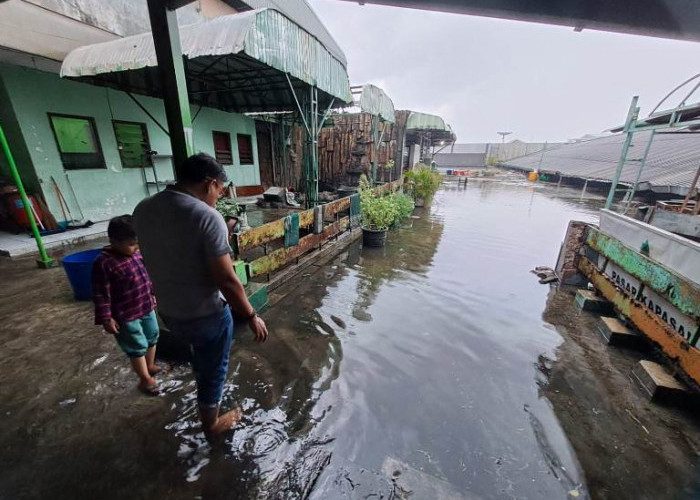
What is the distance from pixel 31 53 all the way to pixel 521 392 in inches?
388

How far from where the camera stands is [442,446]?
218cm

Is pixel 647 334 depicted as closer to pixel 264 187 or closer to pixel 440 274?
pixel 440 274

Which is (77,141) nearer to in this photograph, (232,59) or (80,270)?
(232,59)

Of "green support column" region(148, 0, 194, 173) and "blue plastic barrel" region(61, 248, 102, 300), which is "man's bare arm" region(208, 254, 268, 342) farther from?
"blue plastic barrel" region(61, 248, 102, 300)

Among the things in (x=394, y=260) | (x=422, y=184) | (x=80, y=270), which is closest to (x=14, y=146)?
(x=80, y=270)

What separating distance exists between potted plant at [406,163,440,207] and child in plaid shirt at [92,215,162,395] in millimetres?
10718

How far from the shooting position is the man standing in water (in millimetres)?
1564

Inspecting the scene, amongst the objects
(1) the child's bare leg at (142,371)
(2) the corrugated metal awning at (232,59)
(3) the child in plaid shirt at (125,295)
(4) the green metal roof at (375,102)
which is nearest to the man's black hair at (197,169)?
(3) the child in plaid shirt at (125,295)

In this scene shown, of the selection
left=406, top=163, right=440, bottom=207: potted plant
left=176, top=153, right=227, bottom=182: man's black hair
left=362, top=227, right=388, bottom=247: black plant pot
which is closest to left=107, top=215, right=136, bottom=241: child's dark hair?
left=176, top=153, right=227, bottom=182: man's black hair

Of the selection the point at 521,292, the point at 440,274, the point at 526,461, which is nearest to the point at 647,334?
the point at 521,292

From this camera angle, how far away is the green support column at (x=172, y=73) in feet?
8.52

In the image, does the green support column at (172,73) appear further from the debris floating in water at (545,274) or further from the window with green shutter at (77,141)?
the debris floating in water at (545,274)

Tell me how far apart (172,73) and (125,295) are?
6.97 ft

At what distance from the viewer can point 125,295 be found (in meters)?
2.23
